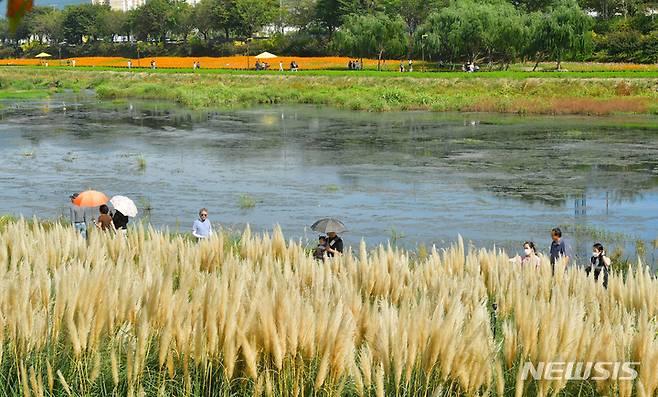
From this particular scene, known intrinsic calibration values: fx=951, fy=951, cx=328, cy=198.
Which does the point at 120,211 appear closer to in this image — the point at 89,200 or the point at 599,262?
the point at 89,200

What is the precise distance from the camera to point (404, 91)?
55.2 meters

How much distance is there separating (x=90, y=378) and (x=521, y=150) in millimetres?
28478

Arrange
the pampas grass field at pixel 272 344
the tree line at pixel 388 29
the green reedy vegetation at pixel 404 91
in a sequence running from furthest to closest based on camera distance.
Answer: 1. the tree line at pixel 388 29
2. the green reedy vegetation at pixel 404 91
3. the pampas grass field at pixel 272 344

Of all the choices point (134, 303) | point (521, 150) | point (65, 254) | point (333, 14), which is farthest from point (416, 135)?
point (333, 14)

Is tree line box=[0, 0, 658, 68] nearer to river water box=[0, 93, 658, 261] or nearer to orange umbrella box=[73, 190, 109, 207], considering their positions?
river water box=[0, 93, 658, 261]

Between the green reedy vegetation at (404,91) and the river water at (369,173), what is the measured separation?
320 cm

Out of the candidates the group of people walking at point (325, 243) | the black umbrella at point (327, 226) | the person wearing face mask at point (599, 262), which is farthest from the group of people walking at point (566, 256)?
the black umbrella at point (327, 226)

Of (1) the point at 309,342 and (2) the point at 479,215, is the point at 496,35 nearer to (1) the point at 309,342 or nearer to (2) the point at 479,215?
(2) the point at 479,215

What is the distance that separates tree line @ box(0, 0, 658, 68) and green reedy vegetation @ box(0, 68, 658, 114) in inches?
415

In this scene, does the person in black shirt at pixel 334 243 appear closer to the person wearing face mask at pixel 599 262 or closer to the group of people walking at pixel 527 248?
the group of people walking at pixel 527 248

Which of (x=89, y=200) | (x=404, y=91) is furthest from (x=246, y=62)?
(x=89, y=200)

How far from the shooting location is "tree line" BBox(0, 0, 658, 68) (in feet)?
225

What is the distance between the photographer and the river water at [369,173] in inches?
855

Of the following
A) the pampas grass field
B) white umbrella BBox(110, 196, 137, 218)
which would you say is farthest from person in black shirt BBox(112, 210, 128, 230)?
the pampas grass field
